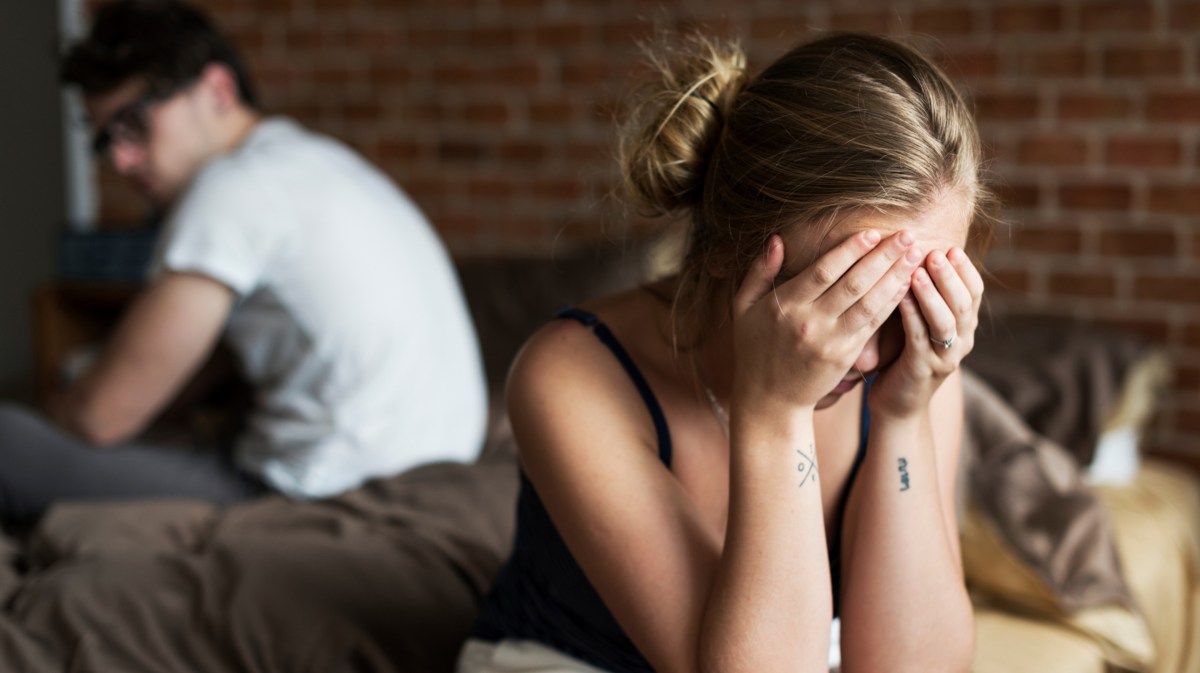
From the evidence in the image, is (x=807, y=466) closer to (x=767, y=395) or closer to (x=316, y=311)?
(x=767, y=395)

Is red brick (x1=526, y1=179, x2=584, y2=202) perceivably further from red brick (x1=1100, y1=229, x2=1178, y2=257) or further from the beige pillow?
the beige pillow

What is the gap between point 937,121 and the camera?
941 mm

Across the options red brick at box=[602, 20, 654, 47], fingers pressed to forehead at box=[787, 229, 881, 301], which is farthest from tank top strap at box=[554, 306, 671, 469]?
red brick at box=[602, 20, 654, 47]

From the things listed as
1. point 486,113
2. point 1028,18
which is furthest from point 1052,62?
point 486,113

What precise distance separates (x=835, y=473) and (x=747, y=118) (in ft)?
1.23

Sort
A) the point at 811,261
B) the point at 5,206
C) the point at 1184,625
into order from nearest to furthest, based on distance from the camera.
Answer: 1. the point at 811,261
2. the point at 1184,625
3. the point at 5,206

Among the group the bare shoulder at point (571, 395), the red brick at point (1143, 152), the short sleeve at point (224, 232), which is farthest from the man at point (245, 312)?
the red brick at point (1143, 152)

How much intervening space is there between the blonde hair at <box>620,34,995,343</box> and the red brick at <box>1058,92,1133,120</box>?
1.66 m

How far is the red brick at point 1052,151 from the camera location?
8.39ft

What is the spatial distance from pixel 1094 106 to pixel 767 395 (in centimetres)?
192

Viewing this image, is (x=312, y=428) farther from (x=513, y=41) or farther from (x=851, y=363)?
(x=513, y=41)

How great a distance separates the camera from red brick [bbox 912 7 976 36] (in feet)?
8.61

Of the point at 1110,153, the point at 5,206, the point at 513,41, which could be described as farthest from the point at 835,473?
the point at 5,206

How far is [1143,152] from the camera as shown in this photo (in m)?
2.49
